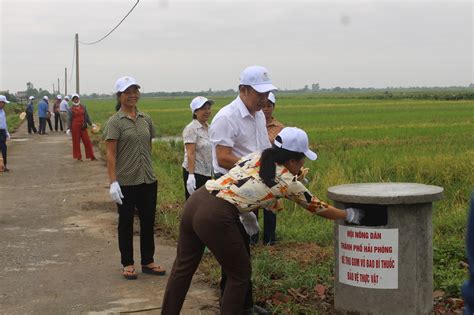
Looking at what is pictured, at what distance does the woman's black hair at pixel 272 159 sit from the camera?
351 cm

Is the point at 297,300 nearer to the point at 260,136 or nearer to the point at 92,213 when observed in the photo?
the point at 260,136

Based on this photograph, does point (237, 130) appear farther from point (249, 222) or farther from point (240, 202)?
point (240, 202)

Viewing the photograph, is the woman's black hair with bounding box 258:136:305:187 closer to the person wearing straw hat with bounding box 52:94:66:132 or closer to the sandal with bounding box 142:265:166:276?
the sandal with bounding box 142:265:166:276

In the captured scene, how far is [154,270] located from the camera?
554 centimetres

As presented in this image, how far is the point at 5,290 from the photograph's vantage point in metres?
5.16

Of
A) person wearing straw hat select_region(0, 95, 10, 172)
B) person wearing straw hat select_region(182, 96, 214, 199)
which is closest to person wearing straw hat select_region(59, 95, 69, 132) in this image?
person wearing straw hat select_region(0, 95, 10, 172)

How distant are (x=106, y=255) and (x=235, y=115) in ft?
8.94

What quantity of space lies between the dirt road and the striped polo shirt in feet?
2.95

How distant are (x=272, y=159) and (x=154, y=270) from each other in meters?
2.43

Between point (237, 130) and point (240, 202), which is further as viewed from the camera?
point (237, 130)

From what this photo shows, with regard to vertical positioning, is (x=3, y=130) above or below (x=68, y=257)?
above

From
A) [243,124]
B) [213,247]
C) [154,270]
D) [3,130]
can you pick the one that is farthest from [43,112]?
[213,247]

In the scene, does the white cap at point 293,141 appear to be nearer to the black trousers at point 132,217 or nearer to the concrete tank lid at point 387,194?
the concrete tank lid at point 387,194

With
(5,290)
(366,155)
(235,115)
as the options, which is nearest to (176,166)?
(366,155)
